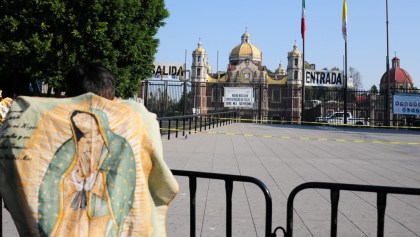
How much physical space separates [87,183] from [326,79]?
1338 inches

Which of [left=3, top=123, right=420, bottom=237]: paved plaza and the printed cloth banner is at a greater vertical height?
the printed cloth banner

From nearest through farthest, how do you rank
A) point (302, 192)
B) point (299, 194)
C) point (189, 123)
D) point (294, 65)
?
1. point (299, 194)
2. point (302, 192)
3. point (189, 123)
4. point (294, 65)

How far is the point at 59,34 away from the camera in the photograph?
19.7 meters

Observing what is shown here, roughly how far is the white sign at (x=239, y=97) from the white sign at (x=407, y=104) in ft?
32.5

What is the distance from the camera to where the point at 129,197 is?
1.76m

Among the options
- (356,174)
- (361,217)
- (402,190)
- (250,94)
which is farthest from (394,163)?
(250,94)

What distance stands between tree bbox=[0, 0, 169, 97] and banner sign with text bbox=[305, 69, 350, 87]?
18387 mm

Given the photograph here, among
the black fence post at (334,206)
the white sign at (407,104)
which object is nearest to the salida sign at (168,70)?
the white sign at (407,104)

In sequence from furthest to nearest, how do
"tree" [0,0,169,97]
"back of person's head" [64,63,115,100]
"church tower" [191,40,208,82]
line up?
"church tower" [191,40,208,82], "tree" [0,0,169,97], "back of person's head" [64,63,115,100]

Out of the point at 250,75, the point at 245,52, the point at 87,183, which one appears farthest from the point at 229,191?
the point at 245,52

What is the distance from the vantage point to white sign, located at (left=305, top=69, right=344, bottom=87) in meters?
33.8

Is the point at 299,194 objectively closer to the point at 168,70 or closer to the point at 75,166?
the point at 75,166

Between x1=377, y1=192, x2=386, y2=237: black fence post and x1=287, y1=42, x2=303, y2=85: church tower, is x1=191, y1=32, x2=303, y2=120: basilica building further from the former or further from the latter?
x1=377, y1=192, x2=386, y2=237: black fence post

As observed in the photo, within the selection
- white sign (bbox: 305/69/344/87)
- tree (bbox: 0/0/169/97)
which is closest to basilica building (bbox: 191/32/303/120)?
white sign (bbox: 305/69/344/87)
